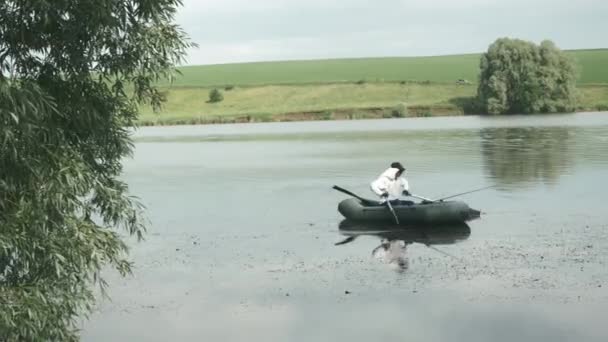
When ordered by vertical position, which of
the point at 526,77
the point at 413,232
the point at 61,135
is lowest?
the point at 413,232

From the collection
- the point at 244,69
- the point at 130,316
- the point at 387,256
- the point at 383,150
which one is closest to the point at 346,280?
the point at 387,256

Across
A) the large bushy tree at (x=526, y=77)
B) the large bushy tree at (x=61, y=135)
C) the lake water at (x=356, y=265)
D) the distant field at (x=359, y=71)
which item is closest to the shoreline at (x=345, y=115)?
the large bushy tree at (x=526, y=77)

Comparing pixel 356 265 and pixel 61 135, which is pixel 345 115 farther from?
pixel 61 135

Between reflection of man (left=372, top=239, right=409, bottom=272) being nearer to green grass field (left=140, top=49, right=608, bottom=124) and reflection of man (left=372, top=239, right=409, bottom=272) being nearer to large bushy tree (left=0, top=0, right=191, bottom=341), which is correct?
large bushy tree (left=0, top=0, right=191, bottom=341)

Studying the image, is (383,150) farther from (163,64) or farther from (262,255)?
(163,64)

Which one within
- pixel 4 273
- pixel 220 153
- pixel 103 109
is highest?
pixel 103 109

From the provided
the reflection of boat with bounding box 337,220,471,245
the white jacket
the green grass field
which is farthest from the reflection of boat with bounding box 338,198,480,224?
the green grass field

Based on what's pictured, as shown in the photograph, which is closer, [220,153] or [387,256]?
[387,256]

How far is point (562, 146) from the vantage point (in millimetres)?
62531

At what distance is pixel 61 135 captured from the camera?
1342cm

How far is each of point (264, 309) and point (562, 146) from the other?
48.0 metres

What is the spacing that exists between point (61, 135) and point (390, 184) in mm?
15422

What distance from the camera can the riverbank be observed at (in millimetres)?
118188

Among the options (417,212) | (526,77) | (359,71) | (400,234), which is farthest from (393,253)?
(359,71)
